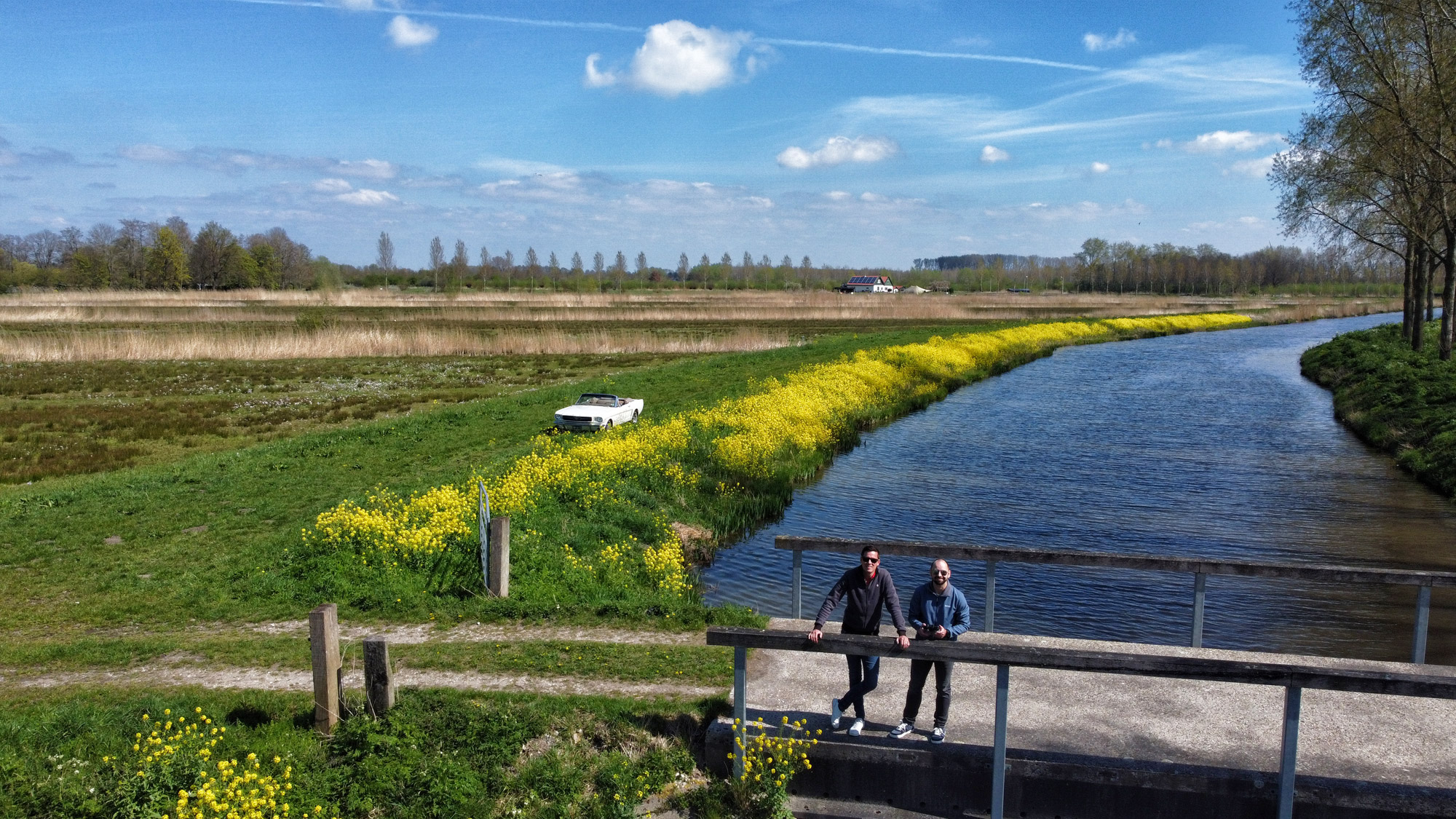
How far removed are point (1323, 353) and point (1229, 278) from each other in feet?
498

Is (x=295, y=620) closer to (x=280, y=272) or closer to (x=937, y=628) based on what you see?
(x=937, y=628)

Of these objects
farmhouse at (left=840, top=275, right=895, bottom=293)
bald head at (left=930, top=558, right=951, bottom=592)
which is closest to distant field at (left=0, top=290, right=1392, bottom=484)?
bald head at (left=930, top=558, right=951, bottom=592)

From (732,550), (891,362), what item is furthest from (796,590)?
(891,362)

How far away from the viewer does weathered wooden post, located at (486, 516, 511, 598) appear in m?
13.3

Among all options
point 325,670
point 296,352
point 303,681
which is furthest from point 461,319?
point 325,670

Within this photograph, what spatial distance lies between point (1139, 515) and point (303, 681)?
18.1 m

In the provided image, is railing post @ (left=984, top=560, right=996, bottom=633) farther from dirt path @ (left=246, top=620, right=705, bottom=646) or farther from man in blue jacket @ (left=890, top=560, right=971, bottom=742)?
dirt path @ (left=246, top=620, right=705, bottom=646)

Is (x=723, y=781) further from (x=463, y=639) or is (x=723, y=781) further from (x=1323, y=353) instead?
(x=1323, y=353)

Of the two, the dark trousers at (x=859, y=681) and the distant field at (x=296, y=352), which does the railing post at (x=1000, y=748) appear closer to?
the dark trousers at (x=859, y=681)

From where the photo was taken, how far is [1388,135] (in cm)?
3288

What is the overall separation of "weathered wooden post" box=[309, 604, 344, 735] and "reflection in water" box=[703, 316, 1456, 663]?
25.3ft

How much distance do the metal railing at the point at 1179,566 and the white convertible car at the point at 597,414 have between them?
14.5 metres

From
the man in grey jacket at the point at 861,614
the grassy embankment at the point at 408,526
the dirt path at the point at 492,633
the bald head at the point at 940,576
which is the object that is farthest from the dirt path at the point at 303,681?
the bald head at the point at 940,576

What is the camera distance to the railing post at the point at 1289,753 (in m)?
7.00
